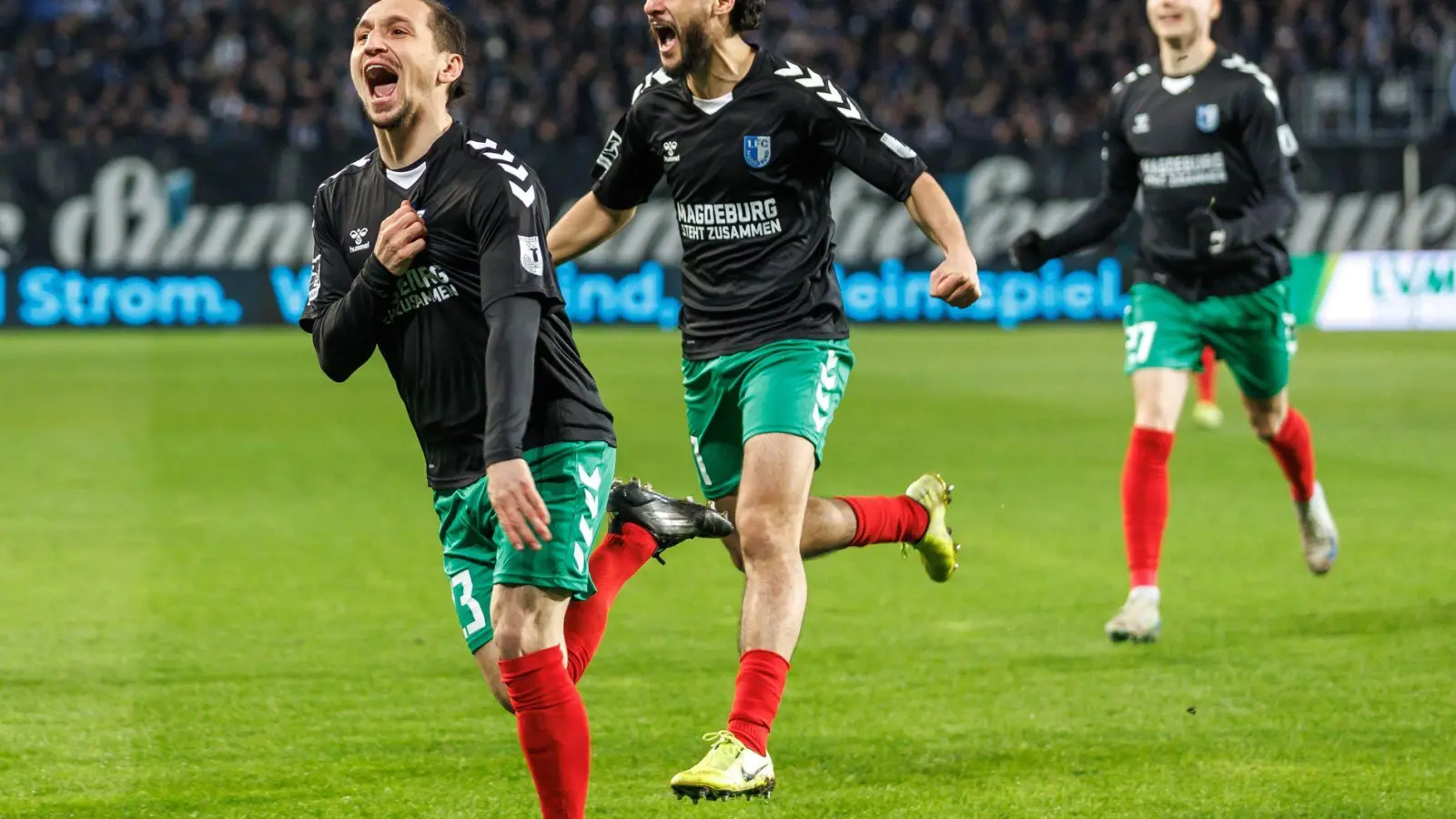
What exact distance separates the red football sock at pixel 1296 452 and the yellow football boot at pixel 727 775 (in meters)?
3.74

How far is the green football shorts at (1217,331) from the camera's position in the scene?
7.42 metres

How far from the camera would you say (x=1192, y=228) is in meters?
7.37

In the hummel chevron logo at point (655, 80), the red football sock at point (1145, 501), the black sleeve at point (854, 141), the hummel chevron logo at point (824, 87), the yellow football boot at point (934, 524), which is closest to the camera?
the black sleeve at point (854, 141)

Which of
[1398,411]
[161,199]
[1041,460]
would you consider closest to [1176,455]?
[1041,460]

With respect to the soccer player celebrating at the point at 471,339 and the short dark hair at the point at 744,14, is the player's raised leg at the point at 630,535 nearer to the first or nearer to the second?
the soccer player celebrating at the point at 471,339

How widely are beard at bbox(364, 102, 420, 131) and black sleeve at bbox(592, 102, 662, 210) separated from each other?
4.85ft

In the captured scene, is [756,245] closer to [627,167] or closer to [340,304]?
[627,167]

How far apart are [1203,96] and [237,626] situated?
4.16 meters

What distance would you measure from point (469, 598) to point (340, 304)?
0.73 metres

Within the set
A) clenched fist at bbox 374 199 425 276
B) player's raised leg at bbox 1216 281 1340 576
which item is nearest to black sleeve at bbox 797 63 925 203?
clenched fist at bbox 374 199 425 276

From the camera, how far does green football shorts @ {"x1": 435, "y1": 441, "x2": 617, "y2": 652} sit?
165 inches

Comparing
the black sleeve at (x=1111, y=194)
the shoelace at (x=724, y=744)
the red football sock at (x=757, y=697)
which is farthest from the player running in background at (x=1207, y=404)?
the shoelace at (x=724, y=744)

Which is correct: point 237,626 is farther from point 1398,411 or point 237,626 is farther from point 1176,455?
point 1398,411

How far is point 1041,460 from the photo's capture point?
40.8 feet
